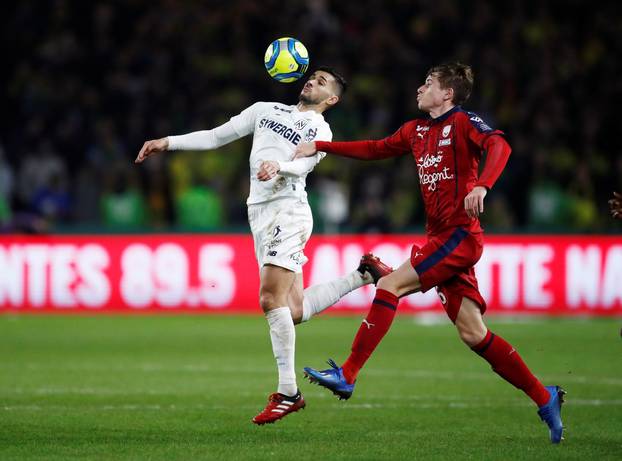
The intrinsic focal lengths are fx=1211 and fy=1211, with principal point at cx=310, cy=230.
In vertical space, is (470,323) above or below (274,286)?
below

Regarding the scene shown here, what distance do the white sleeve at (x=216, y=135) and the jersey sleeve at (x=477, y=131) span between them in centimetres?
173

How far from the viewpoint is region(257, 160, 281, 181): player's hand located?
774cm

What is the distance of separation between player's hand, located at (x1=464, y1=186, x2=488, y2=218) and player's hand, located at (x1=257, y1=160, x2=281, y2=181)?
134 cm

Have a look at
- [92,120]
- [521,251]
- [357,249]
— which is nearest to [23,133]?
[92,120]

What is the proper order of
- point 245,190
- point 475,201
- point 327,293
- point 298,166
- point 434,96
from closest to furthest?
1. point 475,201
2. point 434,96
3. point 298,166
4. point 327,293
5. point 245,190

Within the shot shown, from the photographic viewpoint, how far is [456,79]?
789 cm

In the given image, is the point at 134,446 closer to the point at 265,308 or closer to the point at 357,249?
the point at 265,308

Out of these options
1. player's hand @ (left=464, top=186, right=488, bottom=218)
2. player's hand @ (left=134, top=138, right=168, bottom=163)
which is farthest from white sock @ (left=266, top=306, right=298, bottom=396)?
player's hand @ (left=464, top=186, right=488, bottom=218)

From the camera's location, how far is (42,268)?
1838 cm

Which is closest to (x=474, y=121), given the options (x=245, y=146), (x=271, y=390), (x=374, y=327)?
(x=374, y=327)

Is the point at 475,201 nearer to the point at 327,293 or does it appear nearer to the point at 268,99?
the point at 327,293

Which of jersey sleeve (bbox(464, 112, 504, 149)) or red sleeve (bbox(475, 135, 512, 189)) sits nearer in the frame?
red sleeve (bbox(475, 135, 512, 189))

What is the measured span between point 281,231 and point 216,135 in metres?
0.82

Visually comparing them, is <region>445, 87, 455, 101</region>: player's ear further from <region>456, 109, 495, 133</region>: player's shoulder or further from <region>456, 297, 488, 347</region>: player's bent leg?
<region>456, 297, 488, 347</region>: player's bent leg
